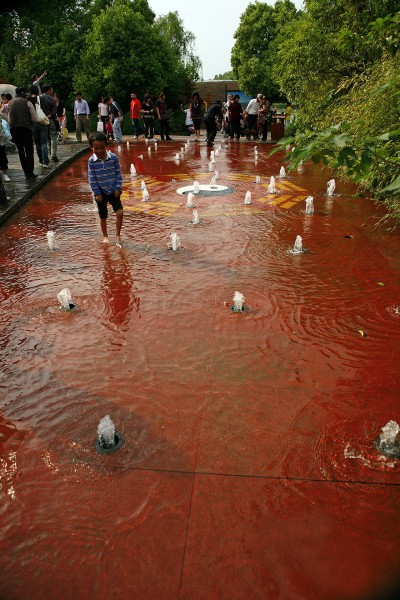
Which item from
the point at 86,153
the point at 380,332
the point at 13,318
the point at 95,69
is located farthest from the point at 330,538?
the point at 95,69

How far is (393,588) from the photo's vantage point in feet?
6.98

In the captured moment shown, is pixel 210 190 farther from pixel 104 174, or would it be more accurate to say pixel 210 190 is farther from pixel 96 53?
pixel 96 53

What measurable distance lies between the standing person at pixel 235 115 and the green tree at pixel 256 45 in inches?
649

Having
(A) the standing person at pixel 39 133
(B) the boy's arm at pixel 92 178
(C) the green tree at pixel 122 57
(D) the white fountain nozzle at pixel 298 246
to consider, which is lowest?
(D) the white fountain nozzle at pixel 298 246

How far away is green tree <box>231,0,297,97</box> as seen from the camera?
33.1 metres

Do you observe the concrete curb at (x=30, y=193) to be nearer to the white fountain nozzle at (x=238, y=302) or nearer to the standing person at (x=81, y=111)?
the standing person at (x=81, y=111)

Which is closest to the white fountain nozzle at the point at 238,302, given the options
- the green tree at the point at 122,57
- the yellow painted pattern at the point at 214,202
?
the yellow painted pattern at the point at 214,202

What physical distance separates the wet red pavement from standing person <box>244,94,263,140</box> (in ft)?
45.5

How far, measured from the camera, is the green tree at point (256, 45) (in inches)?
1302

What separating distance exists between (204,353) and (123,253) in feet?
9.68

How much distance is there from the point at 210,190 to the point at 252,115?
10.3 m

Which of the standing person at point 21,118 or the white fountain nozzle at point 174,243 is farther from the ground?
the standing person at point 21,118

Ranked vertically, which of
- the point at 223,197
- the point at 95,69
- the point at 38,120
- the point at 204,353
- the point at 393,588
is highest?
the point at 95,69

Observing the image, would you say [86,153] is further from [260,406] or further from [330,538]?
[330,538]
